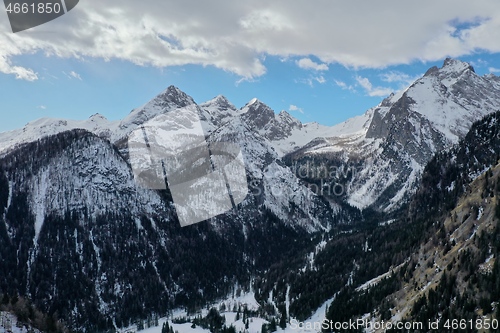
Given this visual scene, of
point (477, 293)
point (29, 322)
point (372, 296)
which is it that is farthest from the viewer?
point (372, 296)

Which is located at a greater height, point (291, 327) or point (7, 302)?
point (7, 302)

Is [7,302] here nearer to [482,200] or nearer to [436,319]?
[436,319]

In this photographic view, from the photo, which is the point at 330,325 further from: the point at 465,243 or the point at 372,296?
the point at 465,243

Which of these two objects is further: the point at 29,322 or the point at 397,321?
the point at 397,321

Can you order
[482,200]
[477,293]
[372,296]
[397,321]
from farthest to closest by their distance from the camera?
1. [372,296]
2. [482,200]
3. [397,321]
4. [477,293]

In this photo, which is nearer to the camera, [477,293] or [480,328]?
[480,328]

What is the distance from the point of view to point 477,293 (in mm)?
128375

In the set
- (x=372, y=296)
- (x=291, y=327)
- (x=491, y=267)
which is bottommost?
(x=291, y=327)

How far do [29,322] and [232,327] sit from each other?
11286cm

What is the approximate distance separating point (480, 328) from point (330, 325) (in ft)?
230

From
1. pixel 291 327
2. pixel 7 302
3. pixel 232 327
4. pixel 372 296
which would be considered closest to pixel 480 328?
pixel 372 296

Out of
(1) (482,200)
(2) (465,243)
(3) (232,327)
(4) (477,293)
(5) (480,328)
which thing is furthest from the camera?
(3) (232,327)

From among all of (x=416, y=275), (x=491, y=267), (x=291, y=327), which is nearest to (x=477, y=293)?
(x=491, y=267)

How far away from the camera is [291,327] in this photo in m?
194
